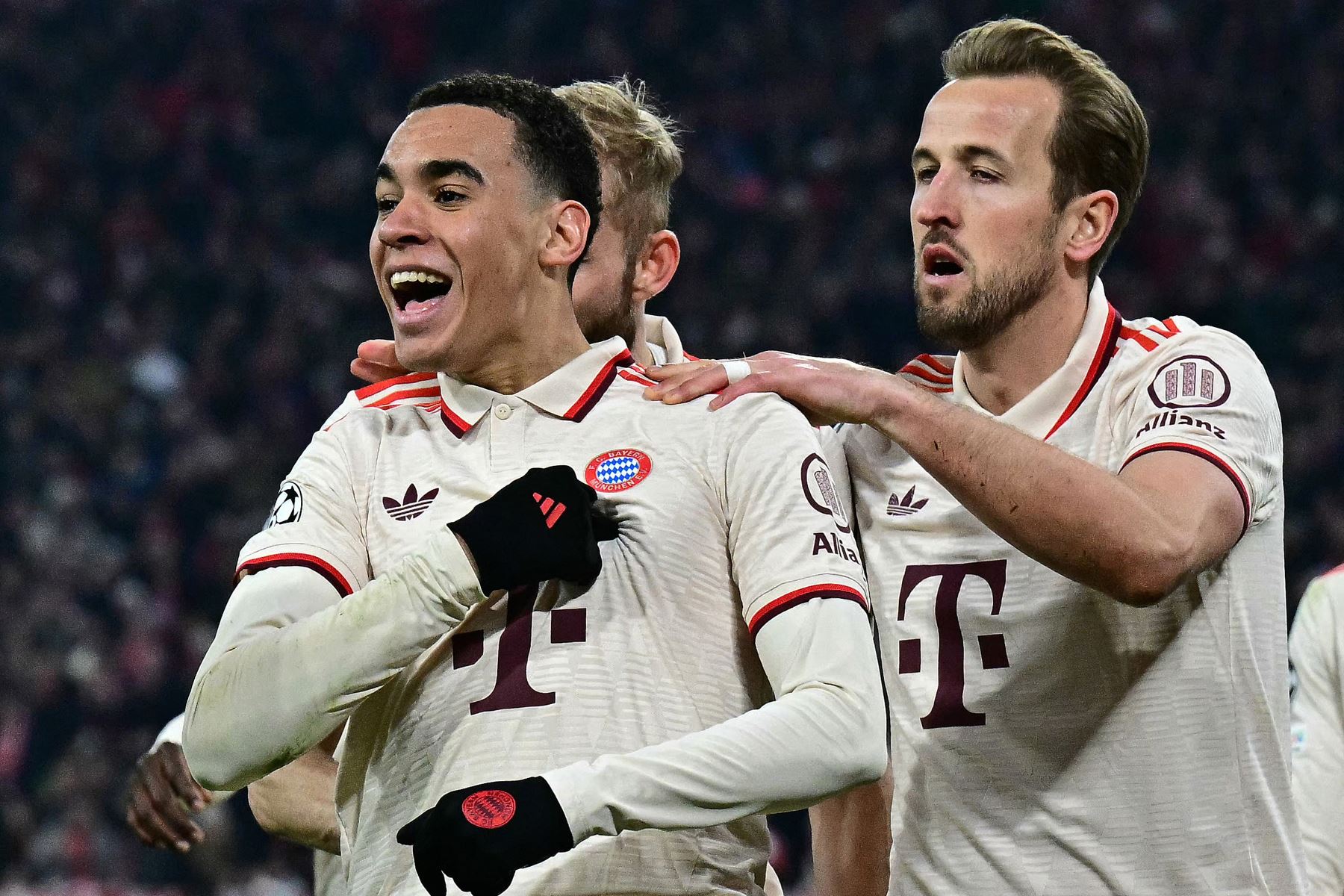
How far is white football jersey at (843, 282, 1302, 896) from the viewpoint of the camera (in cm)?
290

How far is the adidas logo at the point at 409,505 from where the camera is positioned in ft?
8.84

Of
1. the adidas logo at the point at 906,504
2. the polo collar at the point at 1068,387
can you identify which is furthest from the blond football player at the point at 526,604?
the polo collar at the point at 1068,387

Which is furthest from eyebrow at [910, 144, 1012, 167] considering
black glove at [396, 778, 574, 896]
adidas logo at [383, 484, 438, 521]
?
black glove at [396, 778, 574, 896]

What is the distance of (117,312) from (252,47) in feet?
9.11

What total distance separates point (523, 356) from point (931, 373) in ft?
3.09

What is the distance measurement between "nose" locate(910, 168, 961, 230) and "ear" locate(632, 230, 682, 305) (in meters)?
0.68

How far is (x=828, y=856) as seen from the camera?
3307 mm

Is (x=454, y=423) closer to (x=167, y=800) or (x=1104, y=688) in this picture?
(x=1104, y=688)

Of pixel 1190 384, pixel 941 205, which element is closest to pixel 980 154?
pixel 941 205

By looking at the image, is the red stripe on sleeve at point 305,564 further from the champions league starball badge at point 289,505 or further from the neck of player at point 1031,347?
the neck of player at point 1031,347

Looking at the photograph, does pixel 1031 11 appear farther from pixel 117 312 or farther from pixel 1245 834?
pixel 1245 834

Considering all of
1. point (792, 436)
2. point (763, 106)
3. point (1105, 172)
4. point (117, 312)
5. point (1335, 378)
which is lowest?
point (792, 436)

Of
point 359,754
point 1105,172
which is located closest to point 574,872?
point 359,754

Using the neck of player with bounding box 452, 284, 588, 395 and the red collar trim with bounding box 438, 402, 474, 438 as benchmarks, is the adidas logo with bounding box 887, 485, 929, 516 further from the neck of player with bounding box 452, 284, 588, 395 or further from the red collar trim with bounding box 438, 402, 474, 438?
the red collar trim with bounding box 438, 402, 474, 438
